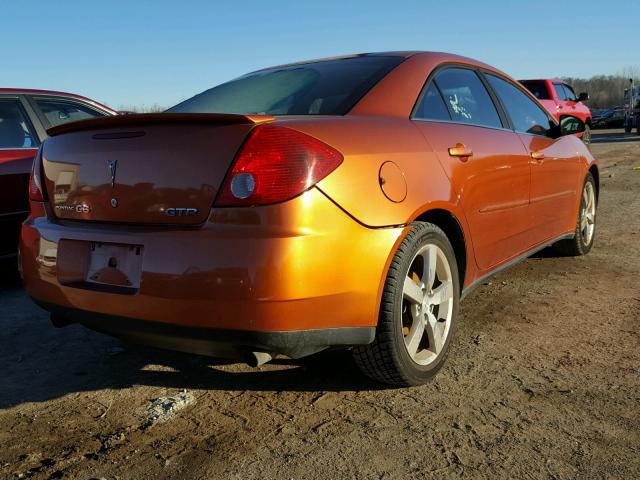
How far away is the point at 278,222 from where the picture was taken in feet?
6.72

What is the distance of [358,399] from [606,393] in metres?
1.06

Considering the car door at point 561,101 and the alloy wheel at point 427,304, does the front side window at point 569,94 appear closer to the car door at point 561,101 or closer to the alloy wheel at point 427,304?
the car door at point 561,101

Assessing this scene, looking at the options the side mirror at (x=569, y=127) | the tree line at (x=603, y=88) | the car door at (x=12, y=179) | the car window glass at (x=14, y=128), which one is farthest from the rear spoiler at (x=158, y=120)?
the tree line at (x=603, y=88)

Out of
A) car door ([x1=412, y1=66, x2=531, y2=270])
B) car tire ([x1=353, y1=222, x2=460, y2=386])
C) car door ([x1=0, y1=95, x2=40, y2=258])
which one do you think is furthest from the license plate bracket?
car door ([x1=0, y1=95, x2=40, y2=258])

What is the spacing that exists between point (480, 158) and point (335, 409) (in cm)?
151

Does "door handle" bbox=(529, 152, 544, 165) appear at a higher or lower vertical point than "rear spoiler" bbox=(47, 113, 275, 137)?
lower

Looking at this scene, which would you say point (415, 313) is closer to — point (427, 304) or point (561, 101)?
point (427, 304)

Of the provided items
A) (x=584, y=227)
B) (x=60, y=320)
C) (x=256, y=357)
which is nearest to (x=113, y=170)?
(x=60, y=320)

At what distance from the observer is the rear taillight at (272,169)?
2082 millimetres

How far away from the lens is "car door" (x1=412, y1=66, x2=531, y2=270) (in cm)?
290

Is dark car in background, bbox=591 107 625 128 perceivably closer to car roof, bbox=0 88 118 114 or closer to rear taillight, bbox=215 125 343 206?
car roof, bbox=0 88 118 114

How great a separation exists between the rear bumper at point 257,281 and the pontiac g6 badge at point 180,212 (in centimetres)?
6

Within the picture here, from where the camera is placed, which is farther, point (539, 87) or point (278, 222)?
point (539, 87)

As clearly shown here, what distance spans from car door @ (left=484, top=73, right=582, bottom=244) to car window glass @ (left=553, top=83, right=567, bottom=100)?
476 inches
